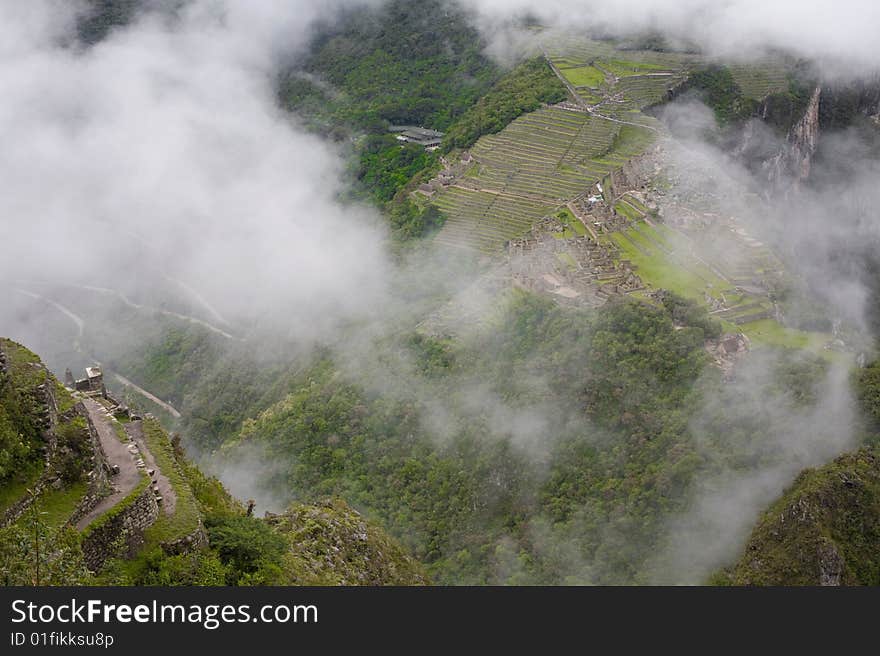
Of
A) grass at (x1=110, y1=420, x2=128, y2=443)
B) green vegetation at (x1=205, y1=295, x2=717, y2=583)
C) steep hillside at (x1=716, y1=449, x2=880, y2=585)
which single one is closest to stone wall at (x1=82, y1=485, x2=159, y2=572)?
grass at (x1=110, y1=420, x2=128, y2=443)

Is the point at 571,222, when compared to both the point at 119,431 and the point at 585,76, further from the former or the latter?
the point at 119,431

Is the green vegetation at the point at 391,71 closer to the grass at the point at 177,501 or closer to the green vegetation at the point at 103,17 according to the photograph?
the green vegetation at the point at 103,17

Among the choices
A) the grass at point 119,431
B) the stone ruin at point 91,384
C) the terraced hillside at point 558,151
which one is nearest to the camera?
the grass at point 119,431

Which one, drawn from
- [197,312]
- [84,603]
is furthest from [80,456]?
[197,312]

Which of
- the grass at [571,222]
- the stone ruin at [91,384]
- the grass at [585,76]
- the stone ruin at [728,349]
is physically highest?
the stone ruin at [91,384]

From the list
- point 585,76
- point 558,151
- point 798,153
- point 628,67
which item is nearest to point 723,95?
point 798,153

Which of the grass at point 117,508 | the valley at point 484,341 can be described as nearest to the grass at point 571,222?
the valley at point 484,341

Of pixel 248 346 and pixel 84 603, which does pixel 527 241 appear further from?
pixel 84 603
